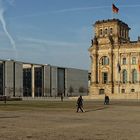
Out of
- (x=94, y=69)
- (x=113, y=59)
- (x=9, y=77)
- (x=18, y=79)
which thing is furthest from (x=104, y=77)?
(x=18, y=79)

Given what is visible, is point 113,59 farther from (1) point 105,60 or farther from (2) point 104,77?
(2) point 104,77

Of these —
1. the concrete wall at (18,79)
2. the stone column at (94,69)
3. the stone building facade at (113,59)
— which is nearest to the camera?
the stone building facade at (113,59)

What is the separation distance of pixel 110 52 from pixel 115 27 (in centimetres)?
838

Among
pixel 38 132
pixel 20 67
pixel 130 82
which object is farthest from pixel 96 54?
pixel 38 132

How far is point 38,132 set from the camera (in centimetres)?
1997

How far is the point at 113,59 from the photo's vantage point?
133 metres

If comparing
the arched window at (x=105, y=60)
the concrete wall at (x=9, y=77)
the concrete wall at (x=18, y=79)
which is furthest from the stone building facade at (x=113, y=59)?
the concrete wall at (x=18, y=79)

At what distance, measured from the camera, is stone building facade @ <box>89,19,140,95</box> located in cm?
12862

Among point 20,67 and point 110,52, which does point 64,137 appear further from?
point 20,67

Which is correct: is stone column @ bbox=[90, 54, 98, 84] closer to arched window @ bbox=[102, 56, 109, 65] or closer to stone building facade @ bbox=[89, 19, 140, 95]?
stone building facade @ bbox=[89, 19, 140, 95]

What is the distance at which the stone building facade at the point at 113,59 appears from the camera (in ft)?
422

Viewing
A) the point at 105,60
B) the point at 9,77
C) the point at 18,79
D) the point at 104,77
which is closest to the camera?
the point at 104,77

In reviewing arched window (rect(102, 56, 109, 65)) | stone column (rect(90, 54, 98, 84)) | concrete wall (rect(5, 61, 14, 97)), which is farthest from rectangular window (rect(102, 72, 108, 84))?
concrete wall (rect(5, 61, 14, 97))

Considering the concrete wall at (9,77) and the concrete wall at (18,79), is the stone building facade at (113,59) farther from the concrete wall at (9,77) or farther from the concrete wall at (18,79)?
the concrete wall at (18,79)
